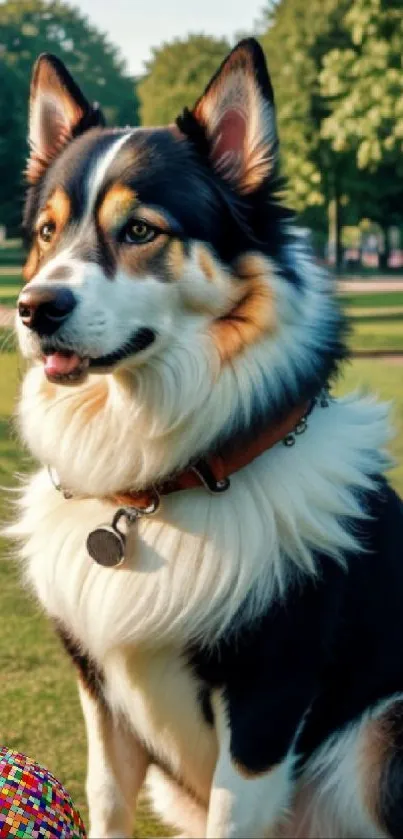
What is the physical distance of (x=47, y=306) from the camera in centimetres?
281

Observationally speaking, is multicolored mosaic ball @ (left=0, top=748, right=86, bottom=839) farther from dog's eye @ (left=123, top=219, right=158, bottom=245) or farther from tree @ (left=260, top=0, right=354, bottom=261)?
tree @ (left=260, top=0, right=354, bottom=261)

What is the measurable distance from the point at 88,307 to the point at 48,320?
103 millimetres

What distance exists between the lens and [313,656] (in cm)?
309

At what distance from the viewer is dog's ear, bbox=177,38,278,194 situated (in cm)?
316

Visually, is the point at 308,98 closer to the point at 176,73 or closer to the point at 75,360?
the point at 176,73

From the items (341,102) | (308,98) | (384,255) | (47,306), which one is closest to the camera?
(47,306)

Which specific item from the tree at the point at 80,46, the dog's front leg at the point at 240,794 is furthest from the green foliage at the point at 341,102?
the tree at the point at 80,46

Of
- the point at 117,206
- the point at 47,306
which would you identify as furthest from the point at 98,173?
the point at 47,306

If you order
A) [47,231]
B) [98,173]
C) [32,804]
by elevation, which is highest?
[98,173]

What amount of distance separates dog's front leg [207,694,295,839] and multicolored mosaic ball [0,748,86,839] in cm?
46

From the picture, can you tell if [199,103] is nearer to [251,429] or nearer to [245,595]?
[251,429]

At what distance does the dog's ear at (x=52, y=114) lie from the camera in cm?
331

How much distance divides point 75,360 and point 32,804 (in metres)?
1.08

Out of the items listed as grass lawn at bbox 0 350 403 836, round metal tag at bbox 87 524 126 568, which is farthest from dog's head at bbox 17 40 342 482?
grass lawn at bbox 0 350 403 836
